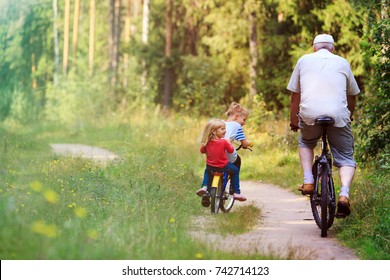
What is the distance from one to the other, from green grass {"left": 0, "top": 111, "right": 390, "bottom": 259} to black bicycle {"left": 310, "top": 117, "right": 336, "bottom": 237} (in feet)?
0.81

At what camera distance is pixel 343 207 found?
8.41 meters

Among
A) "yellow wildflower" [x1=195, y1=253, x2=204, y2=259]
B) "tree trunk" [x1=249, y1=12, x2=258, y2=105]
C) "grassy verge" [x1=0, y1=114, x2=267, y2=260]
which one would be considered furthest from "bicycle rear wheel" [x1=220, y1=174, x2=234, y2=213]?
"tree trunk" [x1=249, y1=12, x2=258, y2=105]

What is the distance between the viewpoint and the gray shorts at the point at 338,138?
28.3 ft

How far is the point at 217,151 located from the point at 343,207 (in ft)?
6.81

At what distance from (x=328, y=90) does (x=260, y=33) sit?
64.5ft

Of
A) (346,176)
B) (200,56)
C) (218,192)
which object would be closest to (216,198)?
(218,192)

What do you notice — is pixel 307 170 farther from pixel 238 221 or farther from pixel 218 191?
pixel 218 191

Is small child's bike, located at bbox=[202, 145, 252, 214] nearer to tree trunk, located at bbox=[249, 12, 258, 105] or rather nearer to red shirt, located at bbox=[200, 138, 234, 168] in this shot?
red shirt, located at bbox=[200, 138, 234, 168]

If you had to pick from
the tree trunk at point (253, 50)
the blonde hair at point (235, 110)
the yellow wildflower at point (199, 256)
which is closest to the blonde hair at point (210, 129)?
the blonde hair at point (235, 110)

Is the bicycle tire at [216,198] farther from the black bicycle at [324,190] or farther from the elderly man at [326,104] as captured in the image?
the black bicycle at [324,190]

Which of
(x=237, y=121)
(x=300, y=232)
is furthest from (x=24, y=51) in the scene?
(x=300, y=232)

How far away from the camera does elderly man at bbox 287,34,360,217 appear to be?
8422mm

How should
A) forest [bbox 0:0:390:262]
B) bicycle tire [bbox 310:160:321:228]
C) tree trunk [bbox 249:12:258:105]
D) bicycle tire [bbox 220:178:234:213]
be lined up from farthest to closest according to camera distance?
tree trunk [bbox 249:12:258:105], bicycle tire [bbox 220:178:234:213], bicycle tire [bbox 310:160:321:228], forest [bbox 0:0:390:262]
